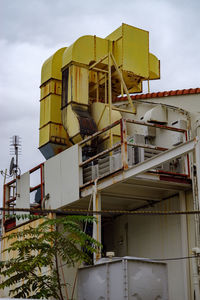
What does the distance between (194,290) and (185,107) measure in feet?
19.8

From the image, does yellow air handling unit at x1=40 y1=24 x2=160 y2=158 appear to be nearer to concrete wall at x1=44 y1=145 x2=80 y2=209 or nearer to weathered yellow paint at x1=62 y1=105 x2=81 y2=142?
weathered yellow paint at x1=62 y1=105 x2=81 y2=142

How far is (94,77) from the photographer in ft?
74.1

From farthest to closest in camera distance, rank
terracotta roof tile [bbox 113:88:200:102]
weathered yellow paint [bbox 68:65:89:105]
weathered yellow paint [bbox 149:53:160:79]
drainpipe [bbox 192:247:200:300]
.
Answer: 1. weathered yellow paint [bbox 149:53:160:79]
2. weathered yellow paint [bbox 68:65:89:105]
3. terracotta roof tile [bbox 113:88:200:102]
4. drainpipe [bbox 192:247:200:300]

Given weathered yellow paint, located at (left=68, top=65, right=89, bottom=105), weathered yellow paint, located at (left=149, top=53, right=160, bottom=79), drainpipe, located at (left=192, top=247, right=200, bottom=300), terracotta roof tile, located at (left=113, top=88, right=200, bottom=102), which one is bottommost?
drainpipe, located at (left=192, top=247, right=200, bottom=300)

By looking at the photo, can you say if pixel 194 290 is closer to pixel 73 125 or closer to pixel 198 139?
pixel 198 139

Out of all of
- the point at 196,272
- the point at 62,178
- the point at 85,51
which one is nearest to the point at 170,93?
the point at 85,51

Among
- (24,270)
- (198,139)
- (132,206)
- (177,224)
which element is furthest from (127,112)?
(24,270)

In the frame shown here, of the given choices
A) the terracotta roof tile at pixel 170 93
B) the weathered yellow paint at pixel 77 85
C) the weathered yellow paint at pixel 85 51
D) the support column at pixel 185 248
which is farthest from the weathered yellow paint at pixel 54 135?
the support column at pixel 185 248

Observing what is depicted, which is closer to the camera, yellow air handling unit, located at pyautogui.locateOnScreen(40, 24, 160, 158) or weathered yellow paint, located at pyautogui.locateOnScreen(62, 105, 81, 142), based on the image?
weathered yellow paint, located at pyautogui.locateOnScreen(62, 105, 81, 142)

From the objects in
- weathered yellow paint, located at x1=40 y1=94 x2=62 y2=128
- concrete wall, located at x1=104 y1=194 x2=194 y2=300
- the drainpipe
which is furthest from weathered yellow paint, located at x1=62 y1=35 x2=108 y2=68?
the drainpipe

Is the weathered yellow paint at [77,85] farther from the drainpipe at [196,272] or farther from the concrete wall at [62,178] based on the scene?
the drainpipe at [196,272]

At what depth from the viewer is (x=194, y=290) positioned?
643 inches

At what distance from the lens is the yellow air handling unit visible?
20.6 m

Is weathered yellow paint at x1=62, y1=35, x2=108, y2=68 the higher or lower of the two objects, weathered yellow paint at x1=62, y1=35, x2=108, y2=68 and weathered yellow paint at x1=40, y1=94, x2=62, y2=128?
the higher
